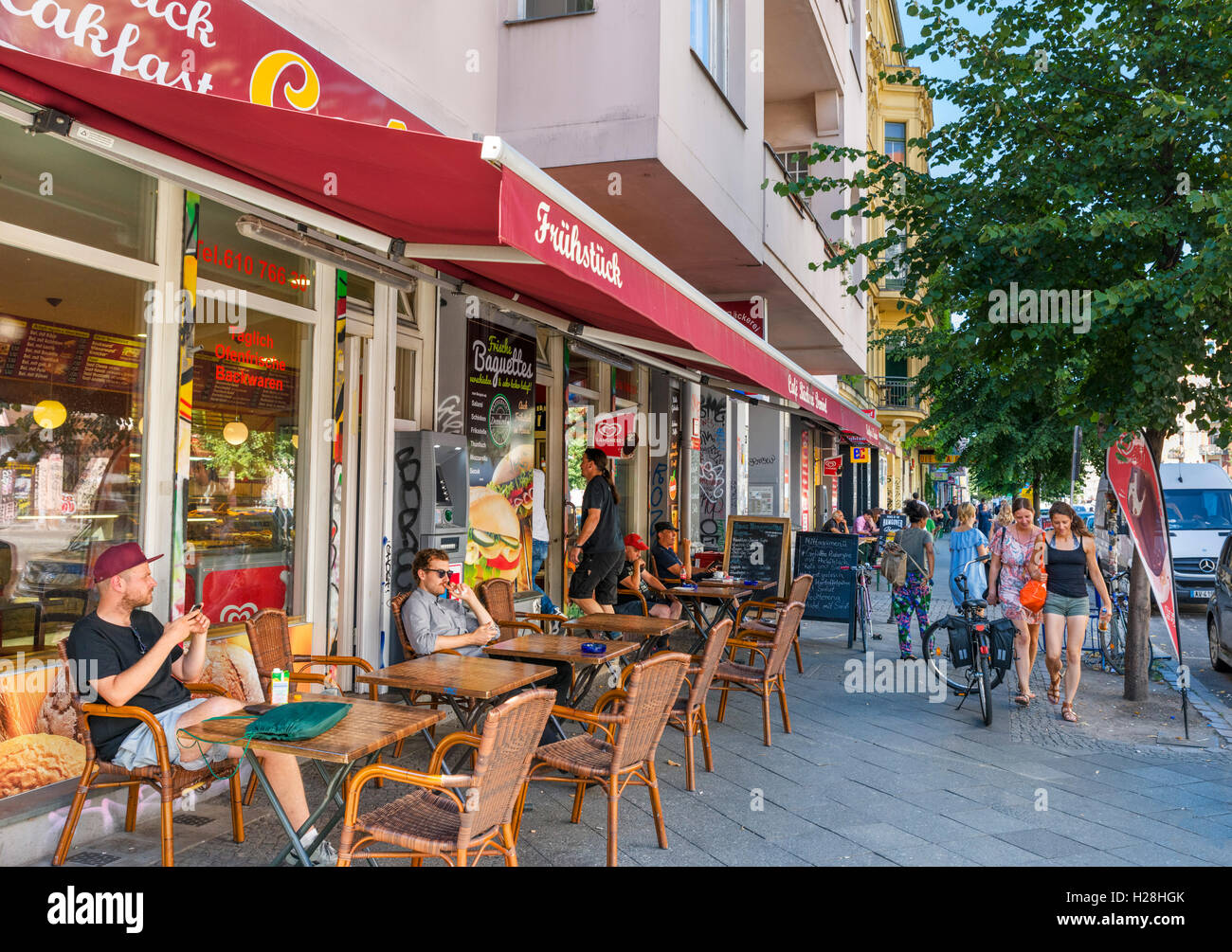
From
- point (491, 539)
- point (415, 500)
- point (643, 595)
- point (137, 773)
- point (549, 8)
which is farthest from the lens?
point (643, 595)

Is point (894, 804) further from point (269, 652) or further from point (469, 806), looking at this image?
point (269, 652)

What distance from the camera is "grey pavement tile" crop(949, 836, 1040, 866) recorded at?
14.2 feet

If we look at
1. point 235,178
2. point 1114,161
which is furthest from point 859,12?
point 235,178

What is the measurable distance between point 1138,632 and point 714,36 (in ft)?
21.2

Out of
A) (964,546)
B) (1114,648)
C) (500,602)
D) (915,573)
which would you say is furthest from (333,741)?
(1114,648)

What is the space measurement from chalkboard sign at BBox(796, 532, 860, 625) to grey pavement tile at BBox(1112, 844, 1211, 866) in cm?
598

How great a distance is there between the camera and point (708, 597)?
8.66 metres

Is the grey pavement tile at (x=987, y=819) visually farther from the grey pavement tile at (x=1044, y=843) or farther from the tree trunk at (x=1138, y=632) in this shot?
the tree trunk at (x=1138, y=632)

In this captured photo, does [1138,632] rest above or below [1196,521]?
below

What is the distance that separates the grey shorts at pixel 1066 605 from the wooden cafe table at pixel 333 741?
5.46 metres

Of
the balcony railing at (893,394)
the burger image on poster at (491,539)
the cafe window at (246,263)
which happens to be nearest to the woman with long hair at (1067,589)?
the burger image on poster at (491,539)

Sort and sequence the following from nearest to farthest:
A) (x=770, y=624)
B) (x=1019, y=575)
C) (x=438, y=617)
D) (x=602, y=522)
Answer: (x=438, y=617), (x=1019, y=575), (x=770, y=624), (x=602, y=522)

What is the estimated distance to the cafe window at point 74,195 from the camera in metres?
4.26

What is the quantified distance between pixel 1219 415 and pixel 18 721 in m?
8.42
